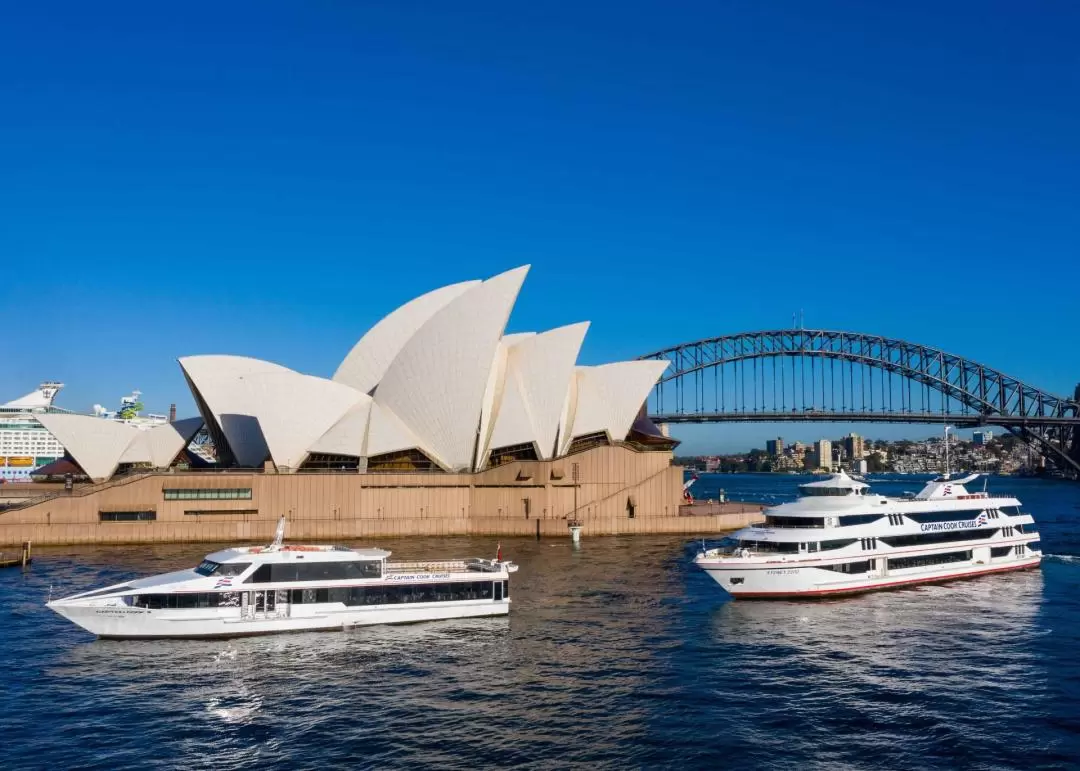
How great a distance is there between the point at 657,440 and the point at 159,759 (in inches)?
2219

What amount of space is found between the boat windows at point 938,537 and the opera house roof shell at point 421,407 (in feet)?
89.2

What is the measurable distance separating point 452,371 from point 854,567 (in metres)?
31.0

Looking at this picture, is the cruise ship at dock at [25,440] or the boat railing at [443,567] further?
the cruise ship at dock at [25,440]

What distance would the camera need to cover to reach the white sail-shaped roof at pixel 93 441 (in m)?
60.2

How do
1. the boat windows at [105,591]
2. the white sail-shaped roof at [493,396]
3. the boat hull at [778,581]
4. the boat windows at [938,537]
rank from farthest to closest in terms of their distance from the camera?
the white sail-shaped roof at [493,396] → the boat windows at [938,537] → the boat hull at [778,581] → the boat windows at [105,591]

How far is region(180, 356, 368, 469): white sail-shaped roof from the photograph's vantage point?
5653cm

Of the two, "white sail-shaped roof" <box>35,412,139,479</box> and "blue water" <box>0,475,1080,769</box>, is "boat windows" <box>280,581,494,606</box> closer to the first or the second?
"blue water" <box>0,475,1080,769</box>

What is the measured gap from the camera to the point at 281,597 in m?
27.7

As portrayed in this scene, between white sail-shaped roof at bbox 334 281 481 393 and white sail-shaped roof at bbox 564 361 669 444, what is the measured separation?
12.1m

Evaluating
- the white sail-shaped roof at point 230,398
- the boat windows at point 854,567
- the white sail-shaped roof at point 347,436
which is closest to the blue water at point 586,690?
the boat windows at point 854,567

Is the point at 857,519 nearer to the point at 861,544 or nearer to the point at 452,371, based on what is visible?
the point at 861,544

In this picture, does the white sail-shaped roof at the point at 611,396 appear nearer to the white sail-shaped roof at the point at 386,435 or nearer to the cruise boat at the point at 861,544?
the white sail-shaped roof at the point at 386,435

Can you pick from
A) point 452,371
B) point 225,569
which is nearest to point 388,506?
point 452,371

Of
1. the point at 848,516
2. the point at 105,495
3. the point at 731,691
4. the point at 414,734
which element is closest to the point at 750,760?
the point at 731,691
